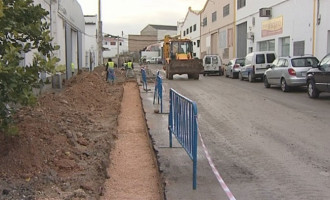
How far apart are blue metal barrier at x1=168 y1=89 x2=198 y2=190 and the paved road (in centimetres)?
68

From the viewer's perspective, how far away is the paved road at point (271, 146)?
18.4 ft

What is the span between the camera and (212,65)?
1412 inches

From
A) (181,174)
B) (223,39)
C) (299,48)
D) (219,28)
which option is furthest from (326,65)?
(219,28)

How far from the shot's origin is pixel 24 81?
18.7ft

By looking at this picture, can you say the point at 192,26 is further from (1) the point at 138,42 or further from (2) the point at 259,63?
(1) the point at 138,42

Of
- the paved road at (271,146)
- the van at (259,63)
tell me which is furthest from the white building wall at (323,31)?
the paved road at (271,146)

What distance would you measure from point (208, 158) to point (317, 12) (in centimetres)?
1820

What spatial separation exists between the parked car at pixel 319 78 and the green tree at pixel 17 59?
11.0 metres

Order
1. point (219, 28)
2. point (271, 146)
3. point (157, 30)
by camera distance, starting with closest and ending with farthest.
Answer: point (271, 146), point (219, 28), point (157, 30)

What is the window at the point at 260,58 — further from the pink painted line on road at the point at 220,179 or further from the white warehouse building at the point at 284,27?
the pink painted line on road at the point at 220,179

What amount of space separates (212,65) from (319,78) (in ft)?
68.8

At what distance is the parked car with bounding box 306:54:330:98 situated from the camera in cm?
1454

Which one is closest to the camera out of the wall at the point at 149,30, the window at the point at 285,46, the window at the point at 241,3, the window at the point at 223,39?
the window at the point at 285,46

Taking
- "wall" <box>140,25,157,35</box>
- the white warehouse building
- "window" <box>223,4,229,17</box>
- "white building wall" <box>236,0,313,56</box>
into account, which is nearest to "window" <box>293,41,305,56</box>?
the white warehouse building
